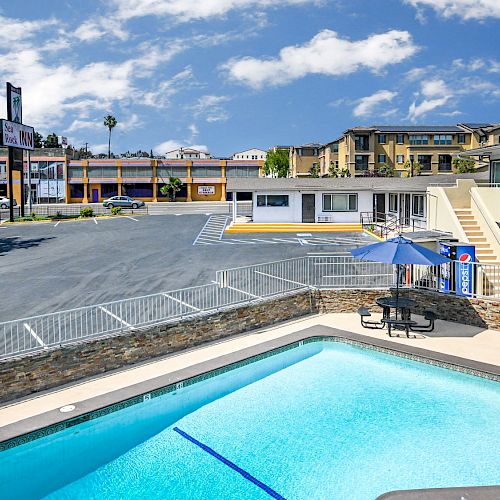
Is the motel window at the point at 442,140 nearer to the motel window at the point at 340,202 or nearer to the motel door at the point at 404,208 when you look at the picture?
the motel window at the point at 340,202

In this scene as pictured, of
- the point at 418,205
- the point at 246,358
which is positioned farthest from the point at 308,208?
the point at 246,358

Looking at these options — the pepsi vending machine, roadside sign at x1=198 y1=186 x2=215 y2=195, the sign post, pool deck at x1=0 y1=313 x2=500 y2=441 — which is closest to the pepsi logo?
the pepsi vending machine

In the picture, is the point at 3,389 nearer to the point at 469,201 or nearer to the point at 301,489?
the point at 301,489

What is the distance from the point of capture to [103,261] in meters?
26.2

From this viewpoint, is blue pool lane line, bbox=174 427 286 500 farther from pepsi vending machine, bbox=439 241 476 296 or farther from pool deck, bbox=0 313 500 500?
pepsi vending machine, bbox=439 241 476 296

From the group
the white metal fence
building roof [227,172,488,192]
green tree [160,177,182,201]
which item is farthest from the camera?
green tree [160,177,182,201]

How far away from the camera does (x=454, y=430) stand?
10.7m

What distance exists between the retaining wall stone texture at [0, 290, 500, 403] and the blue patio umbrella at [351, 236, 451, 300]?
2.15 metres

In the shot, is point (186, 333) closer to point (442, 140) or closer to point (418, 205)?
point (418, 205)

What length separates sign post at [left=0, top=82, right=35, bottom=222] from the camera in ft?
156

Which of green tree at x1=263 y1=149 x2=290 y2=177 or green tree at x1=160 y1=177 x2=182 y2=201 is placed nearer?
green tree at x1=160 y1=177 x2=182 y2=201

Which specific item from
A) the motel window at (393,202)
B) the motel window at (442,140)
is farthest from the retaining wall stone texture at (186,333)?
the motel window at (442,140)

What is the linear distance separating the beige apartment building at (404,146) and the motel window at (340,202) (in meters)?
29.6

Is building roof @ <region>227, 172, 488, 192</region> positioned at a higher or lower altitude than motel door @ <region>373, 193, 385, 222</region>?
higher
